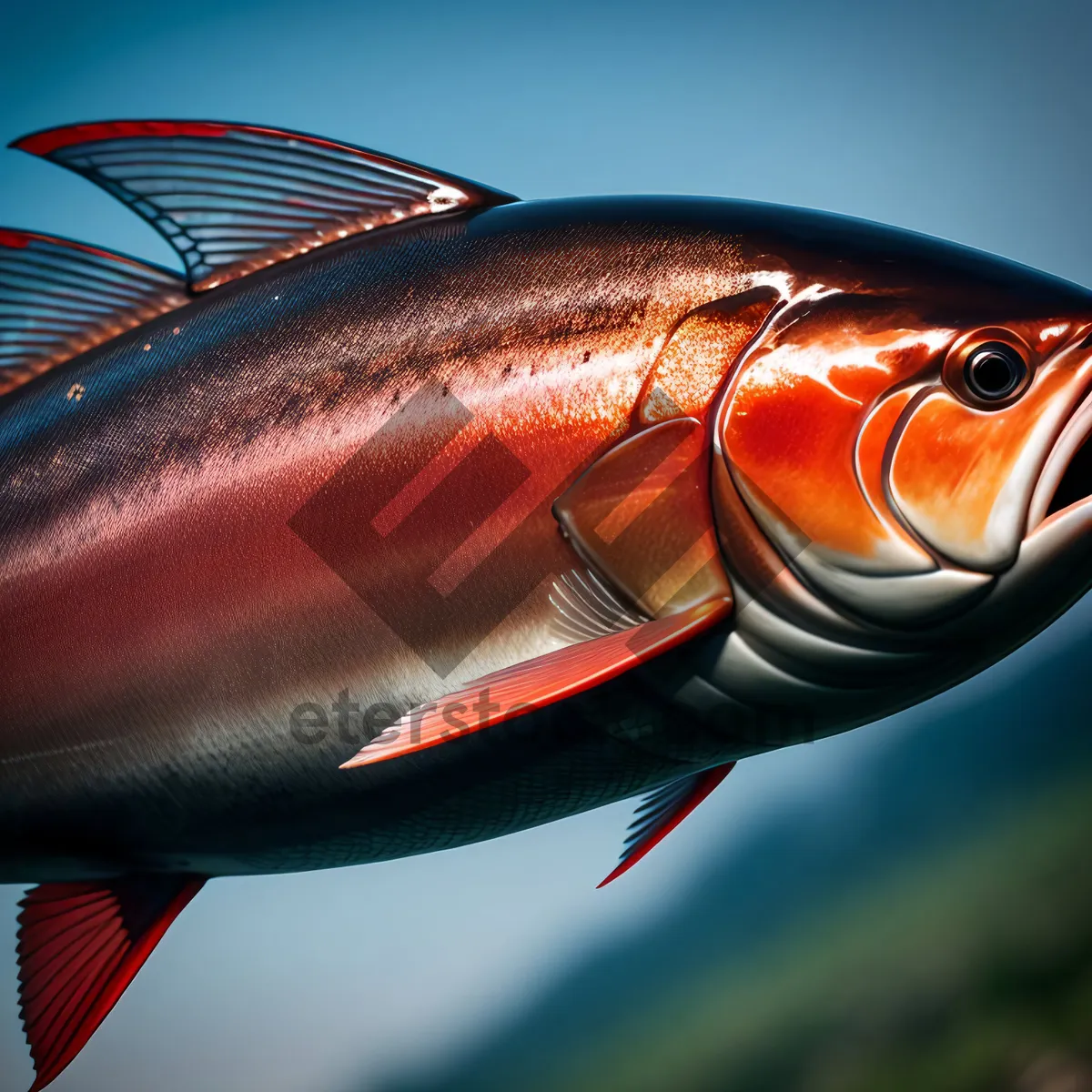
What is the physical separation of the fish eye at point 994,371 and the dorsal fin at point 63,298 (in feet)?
2.25

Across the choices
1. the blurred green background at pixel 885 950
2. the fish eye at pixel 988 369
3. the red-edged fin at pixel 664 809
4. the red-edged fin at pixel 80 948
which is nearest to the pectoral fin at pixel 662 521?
the fish eye at pixel 988 369

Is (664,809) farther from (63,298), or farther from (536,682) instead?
(63,298)

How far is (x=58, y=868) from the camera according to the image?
94cm

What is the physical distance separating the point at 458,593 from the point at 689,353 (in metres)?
0.25

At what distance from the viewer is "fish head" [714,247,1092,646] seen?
2.14 feet

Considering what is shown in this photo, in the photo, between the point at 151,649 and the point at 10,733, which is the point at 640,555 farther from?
the point at 10,733

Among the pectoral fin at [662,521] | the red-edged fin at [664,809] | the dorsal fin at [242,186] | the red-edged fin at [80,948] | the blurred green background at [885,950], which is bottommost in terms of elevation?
the blurred green background at [885,950]

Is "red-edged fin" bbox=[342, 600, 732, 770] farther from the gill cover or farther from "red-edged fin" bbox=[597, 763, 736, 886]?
"red-edged fin" bbox=[597, 763, 736, 886]

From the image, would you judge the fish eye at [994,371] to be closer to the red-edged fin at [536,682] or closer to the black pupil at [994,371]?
the black pupil at [994,371]

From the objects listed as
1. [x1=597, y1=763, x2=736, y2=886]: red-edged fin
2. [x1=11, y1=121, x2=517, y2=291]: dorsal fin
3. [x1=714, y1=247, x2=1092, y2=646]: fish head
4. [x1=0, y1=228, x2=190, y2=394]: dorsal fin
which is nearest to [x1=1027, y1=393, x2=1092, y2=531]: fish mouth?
[x1=714, y1=247, x2=1092, y2=646]: fish head

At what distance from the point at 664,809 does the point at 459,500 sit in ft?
1.28

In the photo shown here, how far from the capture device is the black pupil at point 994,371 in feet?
2.17

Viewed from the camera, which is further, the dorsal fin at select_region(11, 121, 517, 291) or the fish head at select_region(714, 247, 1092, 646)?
the dorsal fin at select_region(11, 121, 517, 291)

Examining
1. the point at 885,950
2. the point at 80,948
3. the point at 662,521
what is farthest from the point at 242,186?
the point at 885,950
